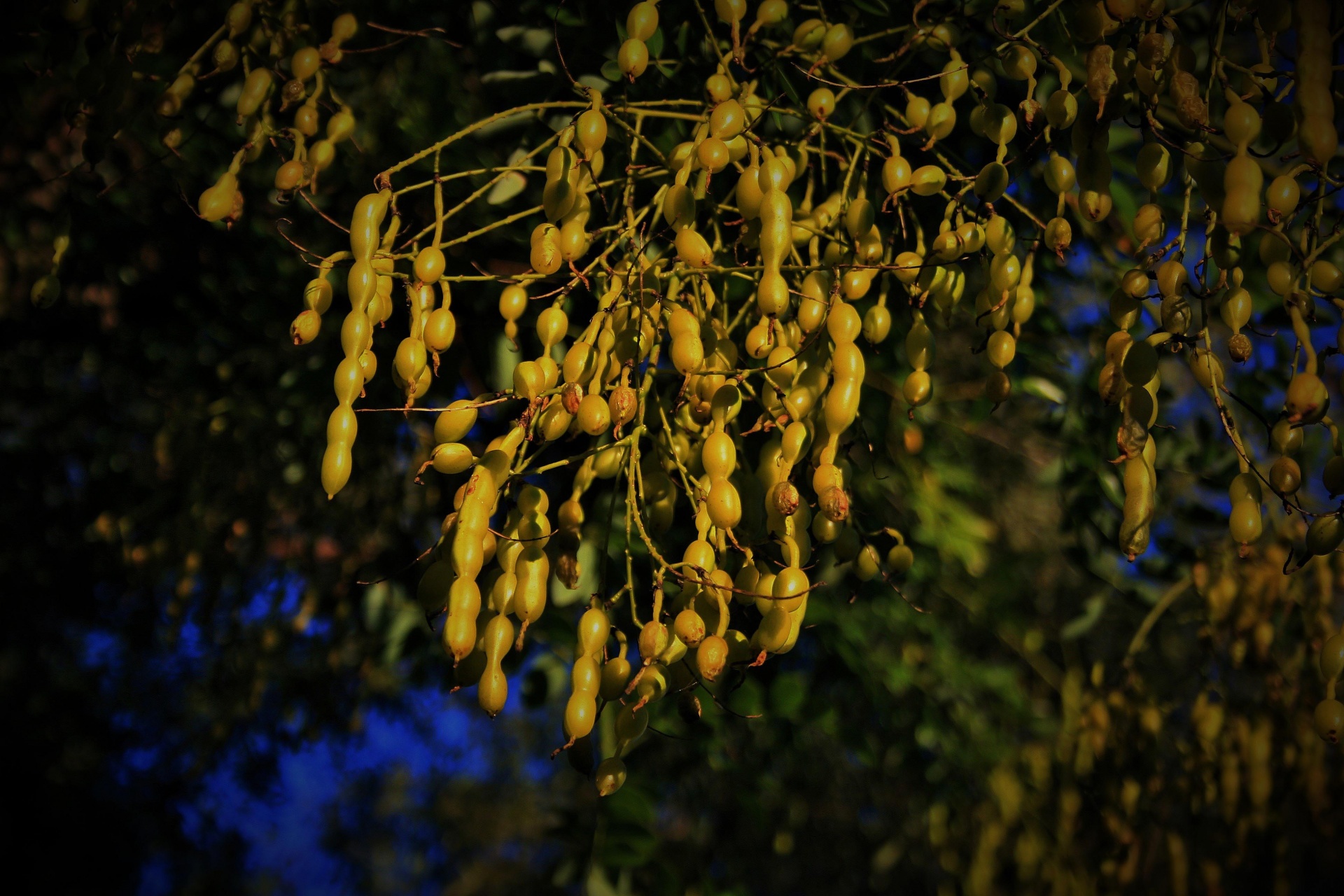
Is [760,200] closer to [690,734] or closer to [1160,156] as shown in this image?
[1160,156]

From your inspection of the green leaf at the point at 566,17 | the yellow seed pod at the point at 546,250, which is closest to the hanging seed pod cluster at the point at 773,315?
the yellow seed pod at the point at 546,250

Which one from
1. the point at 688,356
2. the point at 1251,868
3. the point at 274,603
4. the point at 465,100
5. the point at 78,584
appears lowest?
the point at 78,584

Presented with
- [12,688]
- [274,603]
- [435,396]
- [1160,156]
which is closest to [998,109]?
[1160,156]

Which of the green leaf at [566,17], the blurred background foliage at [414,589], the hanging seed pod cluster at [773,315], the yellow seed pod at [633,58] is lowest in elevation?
the blurred background foliage at [414,589]

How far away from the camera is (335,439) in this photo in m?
0.60

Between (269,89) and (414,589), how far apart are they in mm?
867

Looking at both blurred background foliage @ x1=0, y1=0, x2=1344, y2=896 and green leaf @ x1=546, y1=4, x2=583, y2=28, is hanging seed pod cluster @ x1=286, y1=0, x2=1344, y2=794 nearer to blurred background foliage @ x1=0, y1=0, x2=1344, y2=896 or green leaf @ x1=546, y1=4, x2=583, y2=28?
blurred background foliage @ x1=0, y1=0, x2=1344, y2=896

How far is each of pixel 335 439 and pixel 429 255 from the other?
0.49ft

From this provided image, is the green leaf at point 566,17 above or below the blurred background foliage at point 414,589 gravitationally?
above

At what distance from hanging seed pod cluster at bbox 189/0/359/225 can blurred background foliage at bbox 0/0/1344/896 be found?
0.08 m

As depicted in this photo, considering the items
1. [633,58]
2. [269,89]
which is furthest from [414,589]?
[633,58]

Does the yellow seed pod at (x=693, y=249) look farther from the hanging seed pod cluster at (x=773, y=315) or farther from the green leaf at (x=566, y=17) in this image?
the green leaf at (x=566, y=17)

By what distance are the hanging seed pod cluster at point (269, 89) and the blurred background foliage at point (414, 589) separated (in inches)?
3.1

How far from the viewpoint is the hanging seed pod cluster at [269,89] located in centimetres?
75
